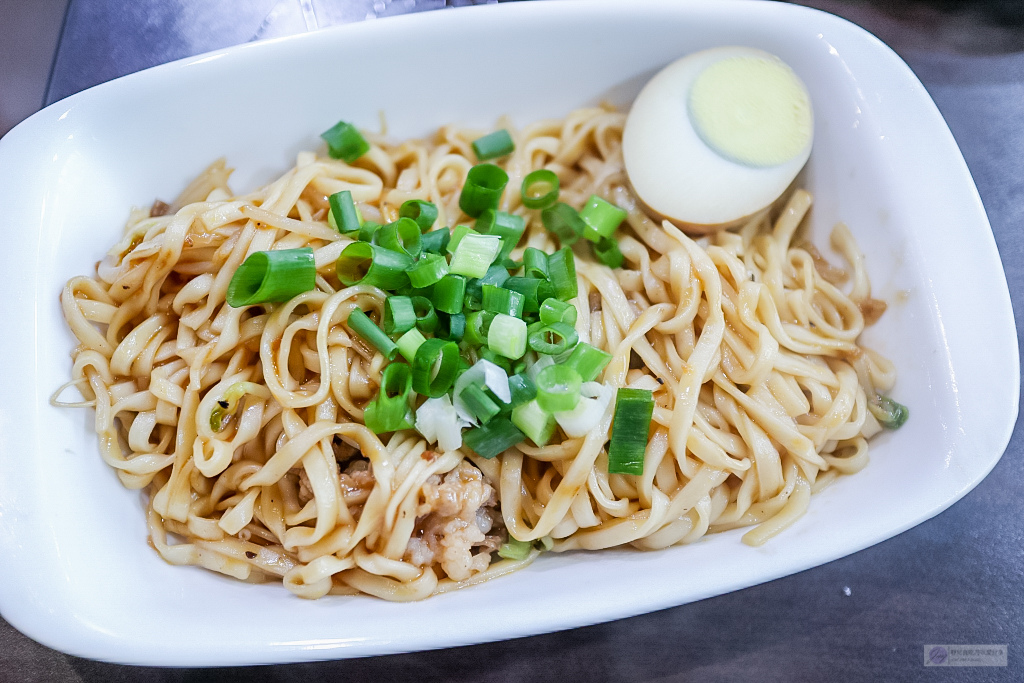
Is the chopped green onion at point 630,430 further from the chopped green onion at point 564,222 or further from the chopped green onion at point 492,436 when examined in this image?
the chopped green onion at point 564,222

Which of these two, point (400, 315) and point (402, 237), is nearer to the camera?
point (400, 315)

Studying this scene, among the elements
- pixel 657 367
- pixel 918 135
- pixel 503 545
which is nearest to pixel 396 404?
pixel 503 545

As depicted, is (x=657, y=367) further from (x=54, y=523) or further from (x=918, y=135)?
(x=54, y=523)

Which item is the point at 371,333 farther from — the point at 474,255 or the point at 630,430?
the point at 630,430

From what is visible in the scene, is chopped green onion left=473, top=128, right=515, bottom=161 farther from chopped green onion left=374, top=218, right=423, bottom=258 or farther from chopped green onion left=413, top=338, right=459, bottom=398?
chopped green onion left=413, top=338, right=459, bottom=398

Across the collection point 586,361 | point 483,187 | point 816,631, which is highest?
point 483,187

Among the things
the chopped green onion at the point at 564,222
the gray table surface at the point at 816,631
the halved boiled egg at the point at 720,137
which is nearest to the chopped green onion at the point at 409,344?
the chopped green onion at the point at 564,222

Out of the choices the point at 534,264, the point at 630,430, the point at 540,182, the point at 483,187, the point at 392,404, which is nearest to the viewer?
the point at 392,404

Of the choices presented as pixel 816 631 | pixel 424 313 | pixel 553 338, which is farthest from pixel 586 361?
pixel 816 631
